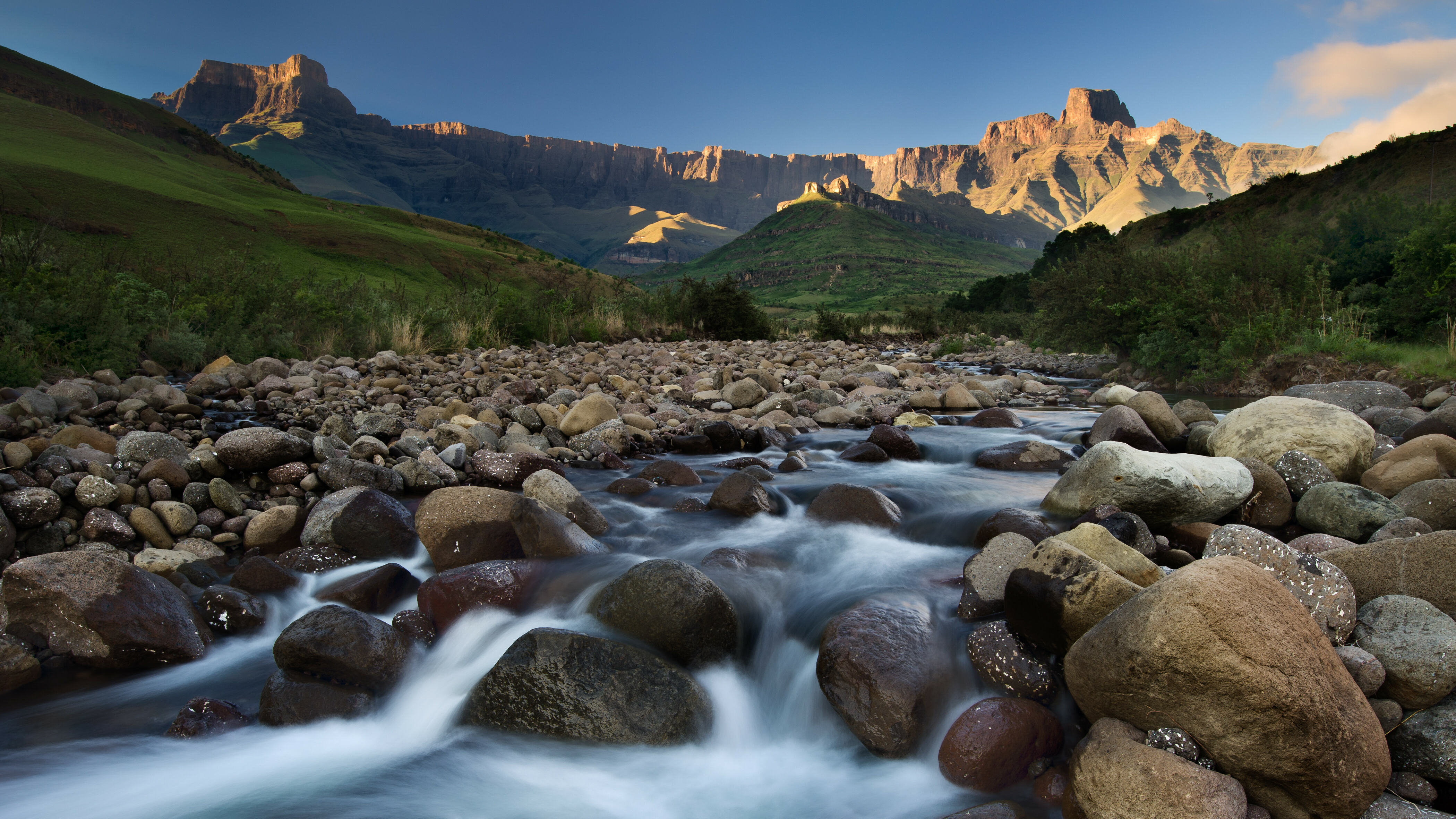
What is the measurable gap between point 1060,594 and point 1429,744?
131 centimetres

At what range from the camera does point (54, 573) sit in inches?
144

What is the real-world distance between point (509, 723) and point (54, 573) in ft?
9.12

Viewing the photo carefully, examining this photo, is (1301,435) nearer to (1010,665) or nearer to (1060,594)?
(1060,594)

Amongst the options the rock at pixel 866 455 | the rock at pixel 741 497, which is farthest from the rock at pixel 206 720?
the rock at pixel 866 455

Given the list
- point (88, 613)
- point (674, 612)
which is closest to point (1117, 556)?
point (674, 612)

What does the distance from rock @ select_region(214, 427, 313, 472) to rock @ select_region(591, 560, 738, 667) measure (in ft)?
12.8

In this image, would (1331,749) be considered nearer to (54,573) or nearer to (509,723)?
(509,723)

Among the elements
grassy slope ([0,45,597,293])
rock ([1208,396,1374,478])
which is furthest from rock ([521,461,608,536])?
grassy slope ([0,45,597,293])

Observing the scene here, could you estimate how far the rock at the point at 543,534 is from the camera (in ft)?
16.0

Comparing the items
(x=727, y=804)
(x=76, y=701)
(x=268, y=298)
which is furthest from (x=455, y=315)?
(x=727, y=804)

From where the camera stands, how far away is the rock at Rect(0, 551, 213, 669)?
362cm

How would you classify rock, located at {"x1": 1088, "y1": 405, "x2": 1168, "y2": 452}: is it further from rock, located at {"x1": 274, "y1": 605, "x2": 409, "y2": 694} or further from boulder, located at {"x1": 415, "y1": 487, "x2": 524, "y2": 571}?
rock, located at {"x1": 274, "y1": 605, "x2": 409, "y2": 694}

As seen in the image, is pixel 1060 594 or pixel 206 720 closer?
pixel 1060 594

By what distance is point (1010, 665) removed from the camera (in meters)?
3.27
